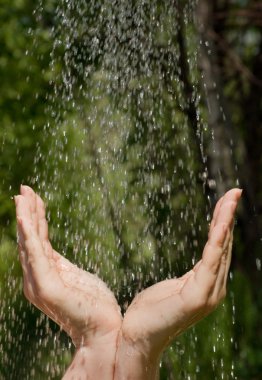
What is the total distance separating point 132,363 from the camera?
185 centimetres

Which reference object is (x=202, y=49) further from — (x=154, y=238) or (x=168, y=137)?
(x=154, y=238)

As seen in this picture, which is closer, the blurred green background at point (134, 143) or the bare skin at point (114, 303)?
the bare skin at point (114, 303)

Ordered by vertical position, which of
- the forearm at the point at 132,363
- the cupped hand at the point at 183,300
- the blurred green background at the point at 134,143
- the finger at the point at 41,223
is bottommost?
the forearm at the point at 132,363

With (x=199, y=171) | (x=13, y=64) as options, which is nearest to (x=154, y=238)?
(x=199, y=171)

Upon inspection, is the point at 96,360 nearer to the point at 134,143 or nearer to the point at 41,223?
the point at 41,223

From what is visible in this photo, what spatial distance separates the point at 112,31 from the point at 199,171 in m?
0.72

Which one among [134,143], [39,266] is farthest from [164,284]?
[134,143]

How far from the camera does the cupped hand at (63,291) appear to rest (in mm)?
1916

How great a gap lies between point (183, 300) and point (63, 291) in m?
0.23

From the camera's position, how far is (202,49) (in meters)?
4.75

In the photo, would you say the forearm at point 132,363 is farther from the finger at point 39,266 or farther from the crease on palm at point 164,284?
the finger at point 39,266

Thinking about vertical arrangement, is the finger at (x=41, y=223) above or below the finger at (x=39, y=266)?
above

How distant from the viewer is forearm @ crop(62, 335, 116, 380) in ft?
6.13

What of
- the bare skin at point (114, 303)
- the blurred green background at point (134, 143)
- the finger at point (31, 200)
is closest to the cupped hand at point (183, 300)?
the bare skin at point (114, 303)
